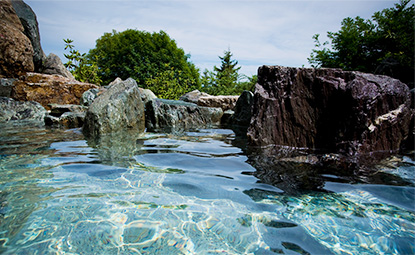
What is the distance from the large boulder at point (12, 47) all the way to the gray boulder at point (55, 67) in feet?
8.43

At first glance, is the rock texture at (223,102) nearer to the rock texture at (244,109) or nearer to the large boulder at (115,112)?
the rock texture at (244,109)

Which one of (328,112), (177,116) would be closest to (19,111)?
(177,116)

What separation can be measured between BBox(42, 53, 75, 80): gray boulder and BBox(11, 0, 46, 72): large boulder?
0.42 m

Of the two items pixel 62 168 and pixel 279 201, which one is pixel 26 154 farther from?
pixel 279 201

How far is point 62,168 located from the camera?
9.80ft

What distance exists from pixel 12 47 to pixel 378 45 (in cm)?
2004

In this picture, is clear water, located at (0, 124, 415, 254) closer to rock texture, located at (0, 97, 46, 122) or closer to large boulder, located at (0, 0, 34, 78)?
rock texture, located at (0, 97, 46, 122)

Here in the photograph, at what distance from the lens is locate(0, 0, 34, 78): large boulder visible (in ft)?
41.7

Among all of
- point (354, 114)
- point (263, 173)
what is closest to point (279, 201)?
point (263, 173)

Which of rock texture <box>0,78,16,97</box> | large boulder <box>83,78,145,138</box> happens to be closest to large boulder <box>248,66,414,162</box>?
large boulder <box>83,78,145,138</box>

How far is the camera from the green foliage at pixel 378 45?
37.8ft

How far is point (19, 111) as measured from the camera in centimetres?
962

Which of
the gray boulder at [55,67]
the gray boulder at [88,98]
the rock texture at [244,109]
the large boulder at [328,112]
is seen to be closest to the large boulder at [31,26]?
the gray boulder at [55,67]

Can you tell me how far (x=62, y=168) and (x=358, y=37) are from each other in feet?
51.1
